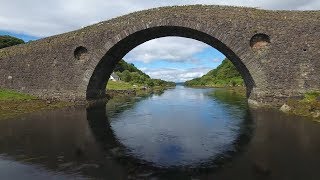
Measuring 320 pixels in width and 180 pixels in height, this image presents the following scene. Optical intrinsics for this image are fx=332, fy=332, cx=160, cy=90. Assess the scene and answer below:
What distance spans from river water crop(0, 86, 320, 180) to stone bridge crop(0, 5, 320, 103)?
7.79 metres

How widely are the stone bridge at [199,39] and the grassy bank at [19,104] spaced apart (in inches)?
61.0

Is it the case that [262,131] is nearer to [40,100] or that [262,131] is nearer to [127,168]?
[127,168]

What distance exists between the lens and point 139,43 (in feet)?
127

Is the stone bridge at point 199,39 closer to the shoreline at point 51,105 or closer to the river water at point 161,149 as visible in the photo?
the shoreline at point 51,105

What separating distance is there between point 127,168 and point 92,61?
24799mm

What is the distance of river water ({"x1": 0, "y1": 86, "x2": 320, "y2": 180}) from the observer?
11.5 metres

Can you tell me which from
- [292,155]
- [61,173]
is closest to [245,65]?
[292,155]

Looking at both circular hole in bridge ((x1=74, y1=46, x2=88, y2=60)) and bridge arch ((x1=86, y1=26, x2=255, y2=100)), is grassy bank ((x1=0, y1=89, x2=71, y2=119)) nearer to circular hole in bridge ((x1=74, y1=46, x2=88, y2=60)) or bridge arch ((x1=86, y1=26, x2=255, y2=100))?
bridge arch ((x1=86, y1=26, x2=255, y2=100))

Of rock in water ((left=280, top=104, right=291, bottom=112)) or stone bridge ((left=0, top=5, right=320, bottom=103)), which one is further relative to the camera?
stone bridge ((left=0, top=5, right=320, bottom=103))

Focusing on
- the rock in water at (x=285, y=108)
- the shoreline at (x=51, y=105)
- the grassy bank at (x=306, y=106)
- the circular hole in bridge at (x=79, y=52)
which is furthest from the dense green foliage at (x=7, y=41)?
the grassy bank at (x=306, y=106)

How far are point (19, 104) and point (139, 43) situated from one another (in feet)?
48.1

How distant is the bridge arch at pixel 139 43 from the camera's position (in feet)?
109

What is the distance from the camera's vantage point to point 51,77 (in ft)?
123

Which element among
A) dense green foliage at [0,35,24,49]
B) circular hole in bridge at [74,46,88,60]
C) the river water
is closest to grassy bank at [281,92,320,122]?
the river water
